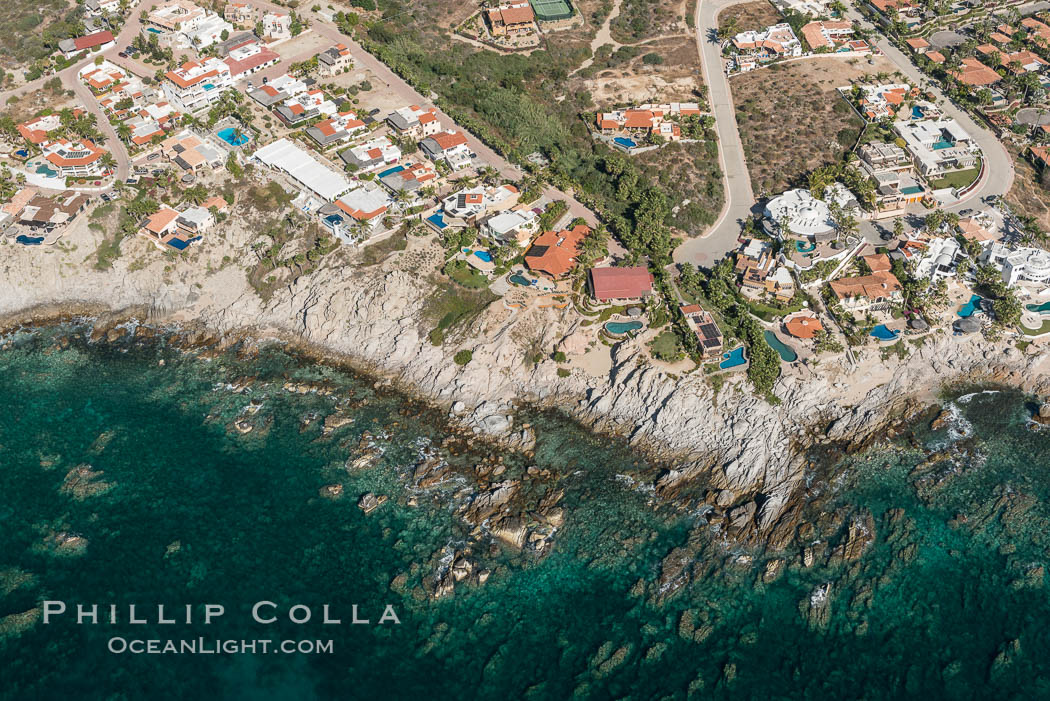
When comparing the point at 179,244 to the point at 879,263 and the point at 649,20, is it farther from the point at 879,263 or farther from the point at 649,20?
the point at 649,20

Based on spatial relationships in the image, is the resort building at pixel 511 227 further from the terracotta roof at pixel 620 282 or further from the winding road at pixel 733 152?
the winding road at pixel 733 152

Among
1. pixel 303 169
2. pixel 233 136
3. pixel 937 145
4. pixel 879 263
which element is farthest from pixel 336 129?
pixel 937 145

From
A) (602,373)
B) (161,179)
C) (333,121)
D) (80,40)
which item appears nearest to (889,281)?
(602,373)

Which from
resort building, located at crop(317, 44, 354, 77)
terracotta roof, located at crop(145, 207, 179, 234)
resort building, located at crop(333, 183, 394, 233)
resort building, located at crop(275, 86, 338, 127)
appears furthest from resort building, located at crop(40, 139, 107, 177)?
resort building, located at crop(333, 183, 394, 233)

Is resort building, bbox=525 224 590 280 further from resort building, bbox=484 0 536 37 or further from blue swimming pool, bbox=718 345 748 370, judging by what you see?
resort building, bbox=484 0 536 37

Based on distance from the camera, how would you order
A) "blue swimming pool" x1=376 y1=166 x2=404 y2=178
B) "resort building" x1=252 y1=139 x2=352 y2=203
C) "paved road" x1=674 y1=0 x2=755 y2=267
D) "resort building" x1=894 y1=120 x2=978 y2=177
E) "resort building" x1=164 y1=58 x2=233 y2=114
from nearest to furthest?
"paved road" x1=674 y1=0 x2=755 y2=267 → "resort building" x1=252 y1=139 x2=352 y2=203 → "resort building" x1=894 y1=120 x2=978 y2=177 → "blue swimming pool" x1=376 y1=166 x2=404 y2=178 → "resort building" x1=164 y1=58 x2=233 y2=114

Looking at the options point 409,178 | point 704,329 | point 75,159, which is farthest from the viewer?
point 75,159
